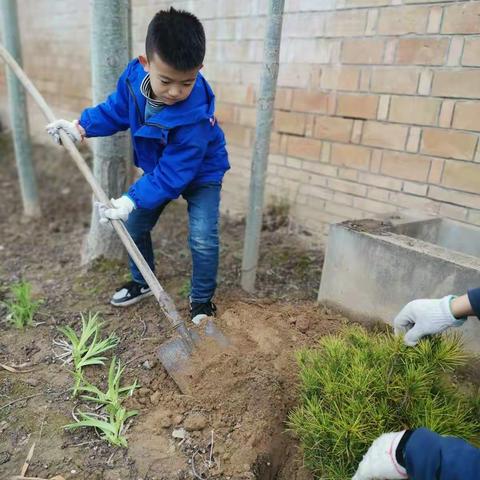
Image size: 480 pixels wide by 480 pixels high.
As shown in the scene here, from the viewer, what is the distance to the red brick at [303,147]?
12.6ft

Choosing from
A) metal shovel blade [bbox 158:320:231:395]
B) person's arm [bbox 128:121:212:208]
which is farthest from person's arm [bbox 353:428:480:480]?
person's arm [bbox 128:121:212:208]

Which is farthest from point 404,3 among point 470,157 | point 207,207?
point 207,207

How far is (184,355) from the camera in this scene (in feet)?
7.70

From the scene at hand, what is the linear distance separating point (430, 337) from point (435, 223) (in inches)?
56.1

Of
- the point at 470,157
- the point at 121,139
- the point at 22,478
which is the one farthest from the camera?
the point at 121,139

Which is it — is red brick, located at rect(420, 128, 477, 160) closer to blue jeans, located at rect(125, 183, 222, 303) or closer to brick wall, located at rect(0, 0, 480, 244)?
brick wall, located at rect(0, 0, 480, 244)

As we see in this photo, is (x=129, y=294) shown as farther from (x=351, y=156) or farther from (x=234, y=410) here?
(x=351, y=156)

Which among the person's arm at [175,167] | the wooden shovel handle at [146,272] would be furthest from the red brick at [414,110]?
the wooden shovel handle at [146,272]

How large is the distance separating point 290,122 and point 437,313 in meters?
2.53

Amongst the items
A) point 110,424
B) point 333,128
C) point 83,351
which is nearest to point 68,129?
point 83,351

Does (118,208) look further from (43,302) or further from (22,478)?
(22,478)

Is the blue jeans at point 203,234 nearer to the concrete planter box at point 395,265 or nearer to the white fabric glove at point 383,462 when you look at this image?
the concrete planter box at point 395,265

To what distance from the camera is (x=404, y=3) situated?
10.1ft

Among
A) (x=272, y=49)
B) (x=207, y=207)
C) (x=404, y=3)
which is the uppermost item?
(x=404, y=3)
